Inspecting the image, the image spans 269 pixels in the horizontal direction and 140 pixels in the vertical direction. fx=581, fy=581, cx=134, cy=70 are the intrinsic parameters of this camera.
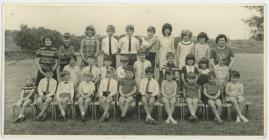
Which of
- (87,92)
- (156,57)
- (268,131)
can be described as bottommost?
(268,131)

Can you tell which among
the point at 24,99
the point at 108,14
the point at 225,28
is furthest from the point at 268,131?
the point at 24,99

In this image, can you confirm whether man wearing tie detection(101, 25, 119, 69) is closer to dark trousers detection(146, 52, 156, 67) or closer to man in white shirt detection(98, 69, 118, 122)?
man in white shirt detection(98, 69, 118, 122)

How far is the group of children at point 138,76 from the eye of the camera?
6.14 meters

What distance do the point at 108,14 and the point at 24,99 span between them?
1269 millimetres

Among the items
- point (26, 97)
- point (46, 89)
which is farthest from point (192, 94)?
point (26, 97)

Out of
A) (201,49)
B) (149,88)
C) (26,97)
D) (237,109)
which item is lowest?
(237,109)

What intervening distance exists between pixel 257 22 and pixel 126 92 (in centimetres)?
158

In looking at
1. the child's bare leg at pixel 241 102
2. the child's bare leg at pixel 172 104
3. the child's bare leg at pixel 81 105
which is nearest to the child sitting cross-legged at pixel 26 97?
the child's bare leg at pixel 81 105

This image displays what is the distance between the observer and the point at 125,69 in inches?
242

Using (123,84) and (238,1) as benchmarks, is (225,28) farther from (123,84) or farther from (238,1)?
(123,84)

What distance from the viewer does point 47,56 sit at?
6.17m

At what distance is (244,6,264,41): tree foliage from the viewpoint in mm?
6160

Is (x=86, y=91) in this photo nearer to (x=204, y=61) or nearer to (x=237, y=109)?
(x=204, y=61)

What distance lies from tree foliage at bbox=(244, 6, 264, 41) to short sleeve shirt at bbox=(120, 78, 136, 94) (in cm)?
138
